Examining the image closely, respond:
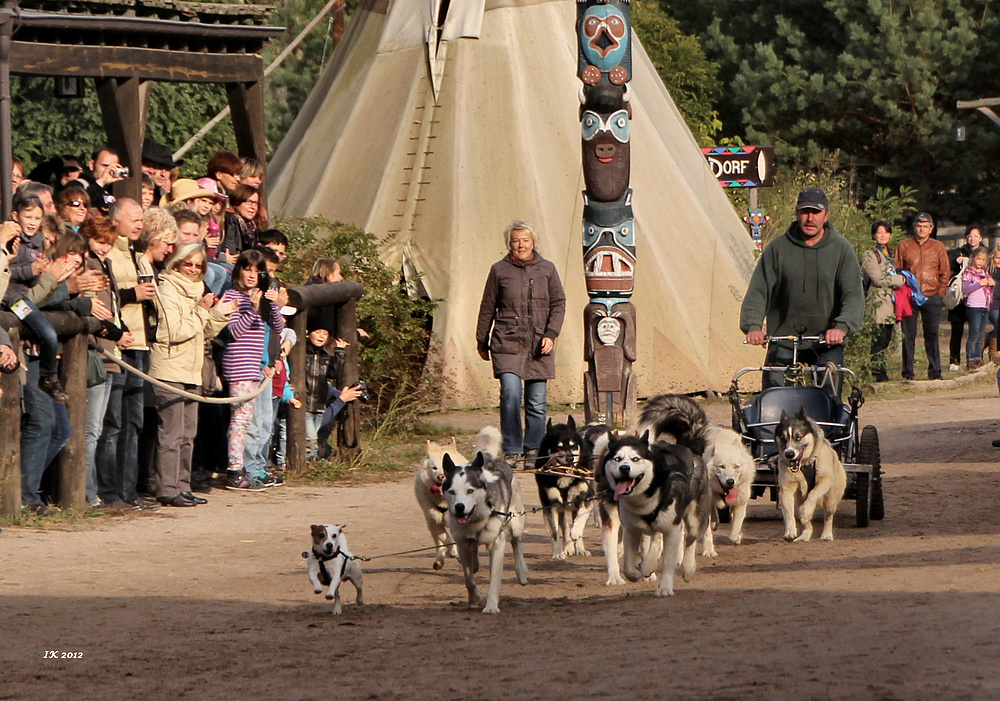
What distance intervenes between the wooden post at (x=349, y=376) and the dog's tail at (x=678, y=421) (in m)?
4.98

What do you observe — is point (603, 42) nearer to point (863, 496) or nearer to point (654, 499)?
point (863, 496)

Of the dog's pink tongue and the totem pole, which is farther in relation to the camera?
the totem pole

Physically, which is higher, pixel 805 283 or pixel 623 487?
pixel 805 283

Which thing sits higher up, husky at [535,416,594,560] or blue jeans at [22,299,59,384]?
blue jeans at [22,299,59,384]

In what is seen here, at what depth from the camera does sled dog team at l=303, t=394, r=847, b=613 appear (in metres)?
7.46

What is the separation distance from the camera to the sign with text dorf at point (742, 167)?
20203 mm

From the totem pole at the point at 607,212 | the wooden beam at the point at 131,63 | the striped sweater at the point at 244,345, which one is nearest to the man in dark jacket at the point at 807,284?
the totem pole at the point at 607,212

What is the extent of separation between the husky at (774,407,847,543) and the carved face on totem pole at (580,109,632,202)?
437cm

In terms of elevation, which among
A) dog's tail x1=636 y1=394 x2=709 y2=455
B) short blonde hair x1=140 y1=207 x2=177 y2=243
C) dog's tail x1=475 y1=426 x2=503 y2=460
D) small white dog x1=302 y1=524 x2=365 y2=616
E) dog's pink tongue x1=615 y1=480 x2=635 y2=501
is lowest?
small white dog x1=302 y1=524 x2=365 y2=616

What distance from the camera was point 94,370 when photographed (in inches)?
391

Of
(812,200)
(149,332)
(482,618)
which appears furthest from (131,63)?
(482,618)

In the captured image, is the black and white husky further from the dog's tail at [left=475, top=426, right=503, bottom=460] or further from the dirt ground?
the dog's tail at [left=475, top=426, right=503, bottom=460]

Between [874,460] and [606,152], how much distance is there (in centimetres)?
460

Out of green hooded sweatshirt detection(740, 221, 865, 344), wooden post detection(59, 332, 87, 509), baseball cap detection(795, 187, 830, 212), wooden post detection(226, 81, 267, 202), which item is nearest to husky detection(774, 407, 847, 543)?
green hooded sweatshirt detection(740, 221, 865, 344)
